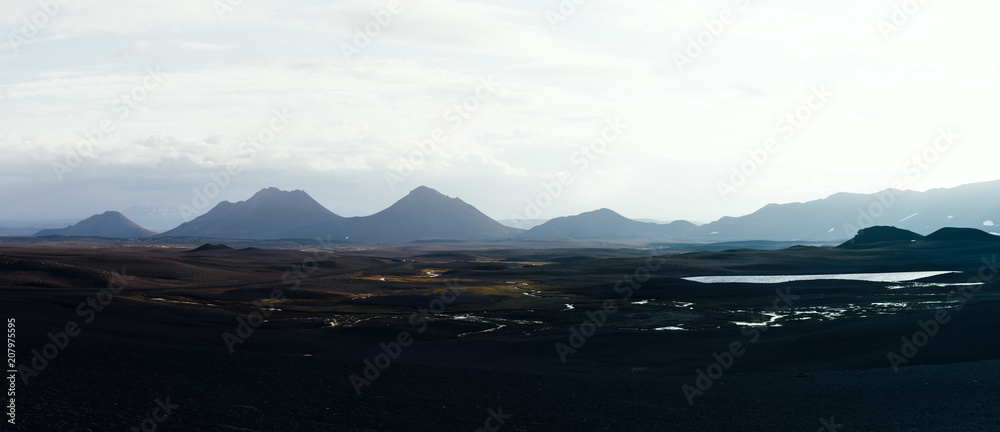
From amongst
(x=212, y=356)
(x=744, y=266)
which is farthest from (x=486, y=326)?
(x=744, y=266)

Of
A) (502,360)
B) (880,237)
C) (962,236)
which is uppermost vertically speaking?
(880,237)

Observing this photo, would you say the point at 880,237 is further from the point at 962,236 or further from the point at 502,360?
the point at 502,360

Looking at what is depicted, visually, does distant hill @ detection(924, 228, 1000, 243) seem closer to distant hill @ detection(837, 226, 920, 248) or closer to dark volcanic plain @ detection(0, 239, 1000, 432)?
distant hill @ detection(837, 226, 920, 248)

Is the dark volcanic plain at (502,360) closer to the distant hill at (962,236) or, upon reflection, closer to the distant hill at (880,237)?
the distant hill at (962,236)

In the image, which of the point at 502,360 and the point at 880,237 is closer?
the point at 502,360

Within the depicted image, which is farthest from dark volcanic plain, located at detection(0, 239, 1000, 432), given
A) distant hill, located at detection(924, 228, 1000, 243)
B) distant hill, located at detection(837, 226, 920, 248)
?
distant hill, located at detection(837, 226, 920, 248)

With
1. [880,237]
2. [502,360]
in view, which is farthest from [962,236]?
[502,360]
